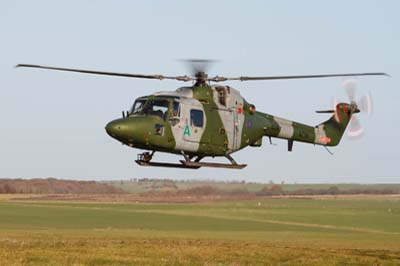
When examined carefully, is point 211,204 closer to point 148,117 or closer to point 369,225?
point 369,225

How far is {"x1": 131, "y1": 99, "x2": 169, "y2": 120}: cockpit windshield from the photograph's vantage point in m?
35.4

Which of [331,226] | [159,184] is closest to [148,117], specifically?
[331,226]

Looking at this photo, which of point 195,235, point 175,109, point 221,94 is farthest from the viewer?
point 195,235

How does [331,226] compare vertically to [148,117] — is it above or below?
below

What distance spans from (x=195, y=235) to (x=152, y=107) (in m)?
32.6

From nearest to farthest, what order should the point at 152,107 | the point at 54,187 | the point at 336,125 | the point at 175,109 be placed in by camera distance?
A: the point at 152,107 → the point at 175,109 → the point at 336,125 → the point at 54,187

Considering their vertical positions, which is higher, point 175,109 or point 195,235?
point 175,109

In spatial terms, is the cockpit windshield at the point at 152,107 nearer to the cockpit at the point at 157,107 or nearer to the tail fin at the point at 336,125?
the cockpit at the point at 157,107

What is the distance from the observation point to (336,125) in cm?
4378

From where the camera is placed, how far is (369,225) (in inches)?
3563

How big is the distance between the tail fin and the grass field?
5.51 metres

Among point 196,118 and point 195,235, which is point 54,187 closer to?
point 195,235

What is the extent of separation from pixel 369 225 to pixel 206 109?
187ft

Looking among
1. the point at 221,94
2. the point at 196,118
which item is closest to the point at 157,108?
the point at 196,118
